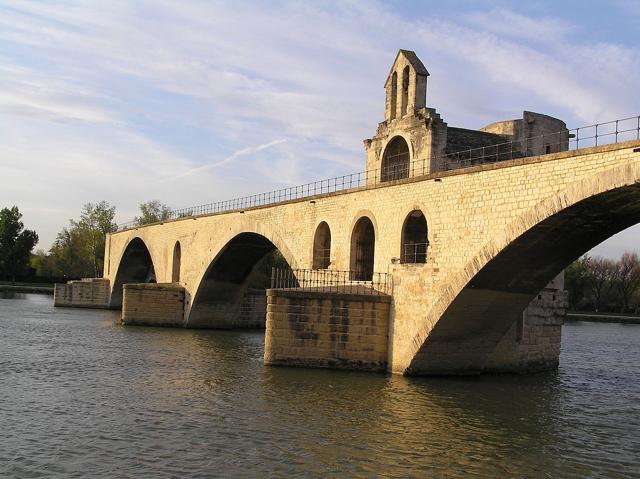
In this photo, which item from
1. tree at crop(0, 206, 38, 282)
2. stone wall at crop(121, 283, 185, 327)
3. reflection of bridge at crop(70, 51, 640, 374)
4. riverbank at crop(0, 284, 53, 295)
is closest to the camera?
reflection of bridge at crop(70, 51, 640, 374)

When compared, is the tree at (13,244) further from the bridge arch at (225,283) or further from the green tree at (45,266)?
the bridge arch at (225,283)

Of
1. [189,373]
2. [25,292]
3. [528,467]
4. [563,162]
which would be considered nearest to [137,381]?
[189,373]

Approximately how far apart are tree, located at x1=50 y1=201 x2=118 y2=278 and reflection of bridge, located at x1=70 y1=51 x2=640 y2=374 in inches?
2238

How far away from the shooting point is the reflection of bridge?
665 inches

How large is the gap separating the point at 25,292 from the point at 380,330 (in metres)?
66.5

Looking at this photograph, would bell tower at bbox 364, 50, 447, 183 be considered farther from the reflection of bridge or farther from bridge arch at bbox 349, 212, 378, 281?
bridge arch at bbox 349, 212, 378, 281

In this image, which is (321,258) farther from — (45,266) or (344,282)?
(45,266)

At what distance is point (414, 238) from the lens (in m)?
23.3

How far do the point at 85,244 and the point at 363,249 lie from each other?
6716 centimetres

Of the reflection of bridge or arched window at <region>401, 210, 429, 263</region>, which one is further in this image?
arched window at <region>401, 210, 429, 263</region>

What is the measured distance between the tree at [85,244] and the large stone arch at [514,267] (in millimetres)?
70235

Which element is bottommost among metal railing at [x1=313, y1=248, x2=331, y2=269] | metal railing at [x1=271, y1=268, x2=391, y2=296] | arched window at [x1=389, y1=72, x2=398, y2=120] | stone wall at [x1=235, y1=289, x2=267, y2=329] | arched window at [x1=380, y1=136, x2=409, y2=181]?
stone wall at [x1=235, y1=289, x2=267, y2=329]

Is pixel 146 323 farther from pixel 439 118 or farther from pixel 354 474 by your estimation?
pixel 354 474

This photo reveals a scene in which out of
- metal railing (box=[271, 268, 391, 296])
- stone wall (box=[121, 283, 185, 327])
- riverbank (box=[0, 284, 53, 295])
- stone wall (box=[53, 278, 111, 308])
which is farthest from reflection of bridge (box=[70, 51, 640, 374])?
riverbank (box=[0, 284, 53, 295])
